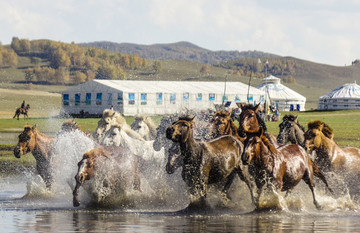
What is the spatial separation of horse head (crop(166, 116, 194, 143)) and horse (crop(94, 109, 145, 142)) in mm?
5300

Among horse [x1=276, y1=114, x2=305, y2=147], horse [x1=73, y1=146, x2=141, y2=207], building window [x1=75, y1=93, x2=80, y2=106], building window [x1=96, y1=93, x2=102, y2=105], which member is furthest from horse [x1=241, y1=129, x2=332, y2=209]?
building window [x1=75, y1=93, x2=80, y2=106]

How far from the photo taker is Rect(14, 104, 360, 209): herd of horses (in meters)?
14.1

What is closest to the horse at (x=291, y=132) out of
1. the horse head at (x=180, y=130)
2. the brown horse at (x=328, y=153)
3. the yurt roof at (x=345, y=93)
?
the brown horse at (x=328, y=153)

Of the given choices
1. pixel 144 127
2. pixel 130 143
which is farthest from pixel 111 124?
pixel 144 127

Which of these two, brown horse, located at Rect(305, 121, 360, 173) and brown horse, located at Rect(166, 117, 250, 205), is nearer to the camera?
brown horse, located at Rect(166, 117, 250, 205)

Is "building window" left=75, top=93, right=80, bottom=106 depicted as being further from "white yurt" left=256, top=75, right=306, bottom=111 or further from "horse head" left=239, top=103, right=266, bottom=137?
"horse head" left=239, top=103, right=266, bottom=137

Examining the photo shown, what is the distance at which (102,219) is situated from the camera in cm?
1373

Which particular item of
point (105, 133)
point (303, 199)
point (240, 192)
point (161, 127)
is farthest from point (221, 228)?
point (105, 133)

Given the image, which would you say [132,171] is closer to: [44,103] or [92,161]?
[92,161]

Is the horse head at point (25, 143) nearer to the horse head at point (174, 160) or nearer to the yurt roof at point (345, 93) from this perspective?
the horse head at point (174, 160)

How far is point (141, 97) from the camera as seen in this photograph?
87.7 metres

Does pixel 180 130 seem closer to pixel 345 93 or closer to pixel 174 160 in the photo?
pixel 174 160

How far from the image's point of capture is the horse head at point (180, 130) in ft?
46.2

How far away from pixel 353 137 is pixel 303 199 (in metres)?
25.8
